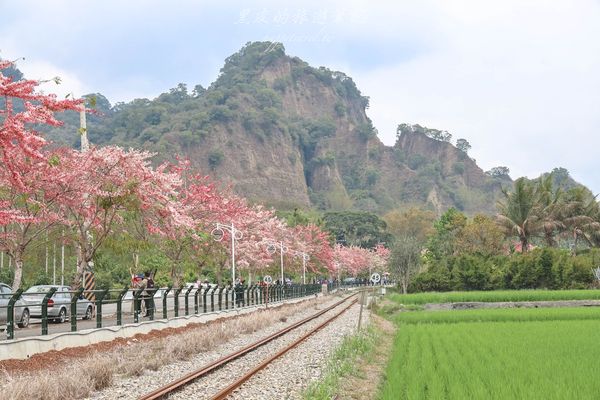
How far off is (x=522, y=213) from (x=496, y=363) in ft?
157

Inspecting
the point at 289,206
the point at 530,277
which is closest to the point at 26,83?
the point at 530,277

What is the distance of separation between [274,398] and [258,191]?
150 metres

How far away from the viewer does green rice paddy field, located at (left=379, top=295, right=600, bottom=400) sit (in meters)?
10.4

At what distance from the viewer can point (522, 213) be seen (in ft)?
193

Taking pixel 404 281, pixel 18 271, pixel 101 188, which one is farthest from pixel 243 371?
pixel 404 281

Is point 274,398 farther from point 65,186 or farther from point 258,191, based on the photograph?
point 258,191

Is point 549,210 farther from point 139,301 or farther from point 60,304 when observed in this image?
point 60,304

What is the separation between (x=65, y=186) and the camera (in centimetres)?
2333

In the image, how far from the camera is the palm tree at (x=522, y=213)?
58625mm

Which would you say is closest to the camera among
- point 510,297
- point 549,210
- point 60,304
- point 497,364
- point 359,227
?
point 497,364

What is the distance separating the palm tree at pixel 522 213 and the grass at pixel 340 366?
131 ft

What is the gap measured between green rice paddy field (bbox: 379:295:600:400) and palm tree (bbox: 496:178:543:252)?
36.0m

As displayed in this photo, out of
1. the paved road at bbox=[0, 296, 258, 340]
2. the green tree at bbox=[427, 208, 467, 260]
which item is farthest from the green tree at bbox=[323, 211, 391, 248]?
the paved road at bbox=[0, 296, 258, 340]

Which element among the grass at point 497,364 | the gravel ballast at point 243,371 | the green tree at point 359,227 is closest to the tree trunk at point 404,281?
the grass at point 497,364
